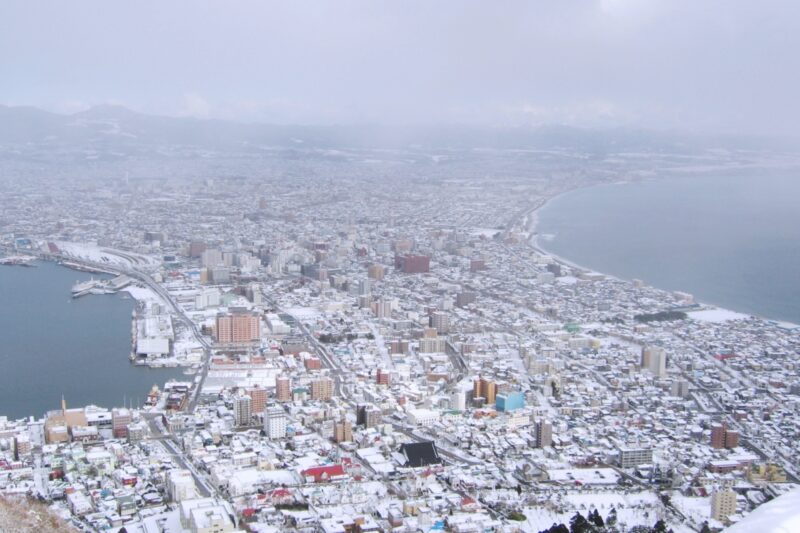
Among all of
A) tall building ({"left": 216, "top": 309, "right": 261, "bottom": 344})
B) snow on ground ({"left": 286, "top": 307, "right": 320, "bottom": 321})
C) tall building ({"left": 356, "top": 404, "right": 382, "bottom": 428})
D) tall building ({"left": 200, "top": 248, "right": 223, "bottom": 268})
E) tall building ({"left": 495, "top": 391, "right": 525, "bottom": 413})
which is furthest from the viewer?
tall building ({"left": 200, "top": 248, "right": 223, "bottom": 268})

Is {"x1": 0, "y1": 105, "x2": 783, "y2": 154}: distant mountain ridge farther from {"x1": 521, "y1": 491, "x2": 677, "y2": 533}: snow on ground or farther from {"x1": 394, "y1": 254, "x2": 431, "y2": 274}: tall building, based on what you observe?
{"x1": 521, "y1": 491, "x2": 677, "y2": 533}: snow on ground

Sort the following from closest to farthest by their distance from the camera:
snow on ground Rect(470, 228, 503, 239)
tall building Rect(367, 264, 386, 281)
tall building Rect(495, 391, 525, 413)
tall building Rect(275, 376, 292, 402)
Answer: tall building Rect(495, 391, 525, 413) → tall building Rect(275, 376, 292, 402) → tall building Rect(367, 264, 386, 281) → snow on ground Rect(470, 228, 503, 239)

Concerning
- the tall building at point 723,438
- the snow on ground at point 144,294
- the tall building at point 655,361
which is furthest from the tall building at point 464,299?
the tall building at point 723,438

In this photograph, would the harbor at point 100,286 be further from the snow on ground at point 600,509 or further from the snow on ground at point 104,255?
the snow on ground at point 600,509

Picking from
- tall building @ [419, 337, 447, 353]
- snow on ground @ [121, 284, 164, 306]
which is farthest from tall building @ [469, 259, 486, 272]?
snow on ground @ [121, 284, 164, 306]

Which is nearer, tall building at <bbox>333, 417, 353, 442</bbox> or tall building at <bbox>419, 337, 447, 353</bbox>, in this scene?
tall building at <bbox>333, 417, 353, 442</bbox>

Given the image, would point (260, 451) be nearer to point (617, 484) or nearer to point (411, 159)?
point (617, 484)
